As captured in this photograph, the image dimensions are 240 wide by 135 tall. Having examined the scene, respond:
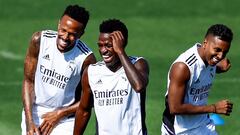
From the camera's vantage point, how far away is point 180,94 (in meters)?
11.4

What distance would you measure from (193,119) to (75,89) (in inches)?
59.1

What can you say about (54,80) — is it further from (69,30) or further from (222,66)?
(222,66)

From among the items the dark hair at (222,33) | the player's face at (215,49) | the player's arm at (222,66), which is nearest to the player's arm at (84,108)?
the player's face at (215,49)

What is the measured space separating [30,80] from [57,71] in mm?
412

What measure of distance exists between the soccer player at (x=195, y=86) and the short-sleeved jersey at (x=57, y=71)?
1.21m

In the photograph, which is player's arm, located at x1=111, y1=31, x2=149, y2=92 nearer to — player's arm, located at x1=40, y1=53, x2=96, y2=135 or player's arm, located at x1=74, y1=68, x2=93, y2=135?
player's arm, located at x1=74, y1=68, x2=93, y2=135

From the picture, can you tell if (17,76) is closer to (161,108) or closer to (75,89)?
(161,108)

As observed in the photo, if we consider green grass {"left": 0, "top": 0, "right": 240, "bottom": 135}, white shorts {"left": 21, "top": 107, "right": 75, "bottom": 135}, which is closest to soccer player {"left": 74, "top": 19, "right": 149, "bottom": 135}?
white shorts {"left": 21, "top": 107, "right": 75, "bottom": 135}

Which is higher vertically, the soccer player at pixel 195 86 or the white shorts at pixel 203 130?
the soccer player at pixel 195 86

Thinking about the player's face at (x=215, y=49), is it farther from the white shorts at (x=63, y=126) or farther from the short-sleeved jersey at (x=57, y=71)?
the white shorts at (x=63, y=126)

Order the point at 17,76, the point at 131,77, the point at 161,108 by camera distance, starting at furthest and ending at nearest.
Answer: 1. the point at 17,76
2. the point at 161,108
3. the point at 131,77

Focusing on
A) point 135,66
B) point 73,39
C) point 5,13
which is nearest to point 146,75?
point 135,66

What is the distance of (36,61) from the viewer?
40.0 feet

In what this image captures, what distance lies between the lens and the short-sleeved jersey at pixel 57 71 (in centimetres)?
1208
